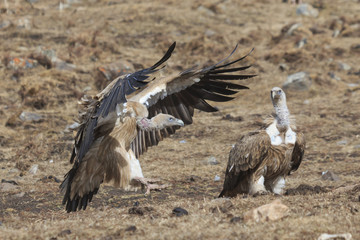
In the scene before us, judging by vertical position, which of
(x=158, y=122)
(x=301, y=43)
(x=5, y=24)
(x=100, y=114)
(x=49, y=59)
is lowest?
(x=158, y=122)

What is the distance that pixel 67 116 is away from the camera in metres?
12.9

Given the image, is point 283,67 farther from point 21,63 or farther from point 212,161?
point 212,161

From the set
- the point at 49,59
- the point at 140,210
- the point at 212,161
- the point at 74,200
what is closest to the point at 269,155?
the point at 140,210

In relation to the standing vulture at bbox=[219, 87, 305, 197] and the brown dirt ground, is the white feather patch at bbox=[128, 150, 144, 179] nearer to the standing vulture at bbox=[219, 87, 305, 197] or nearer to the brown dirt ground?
the brown dirt ground

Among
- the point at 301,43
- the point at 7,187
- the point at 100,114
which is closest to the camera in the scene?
the point at 100,114

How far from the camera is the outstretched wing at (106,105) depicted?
522 cm

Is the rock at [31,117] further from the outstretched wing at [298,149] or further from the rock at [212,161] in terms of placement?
the outstretched wing at [298,149]

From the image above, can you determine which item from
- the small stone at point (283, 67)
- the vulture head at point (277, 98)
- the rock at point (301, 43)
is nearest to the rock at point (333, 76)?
the small stone at point (283, 67)

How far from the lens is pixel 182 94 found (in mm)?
7340

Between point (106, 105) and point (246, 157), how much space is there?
198 centimetres

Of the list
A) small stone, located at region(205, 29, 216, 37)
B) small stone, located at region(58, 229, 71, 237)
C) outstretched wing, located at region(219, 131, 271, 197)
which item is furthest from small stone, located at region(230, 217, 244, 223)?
small stone, located at region(205, 29, 216, 37)

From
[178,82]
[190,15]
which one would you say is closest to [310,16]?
[190,15]

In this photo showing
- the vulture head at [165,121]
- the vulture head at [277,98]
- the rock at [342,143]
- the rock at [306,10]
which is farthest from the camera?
the rock at [306,10]

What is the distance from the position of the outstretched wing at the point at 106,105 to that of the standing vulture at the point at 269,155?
148 centimetres
